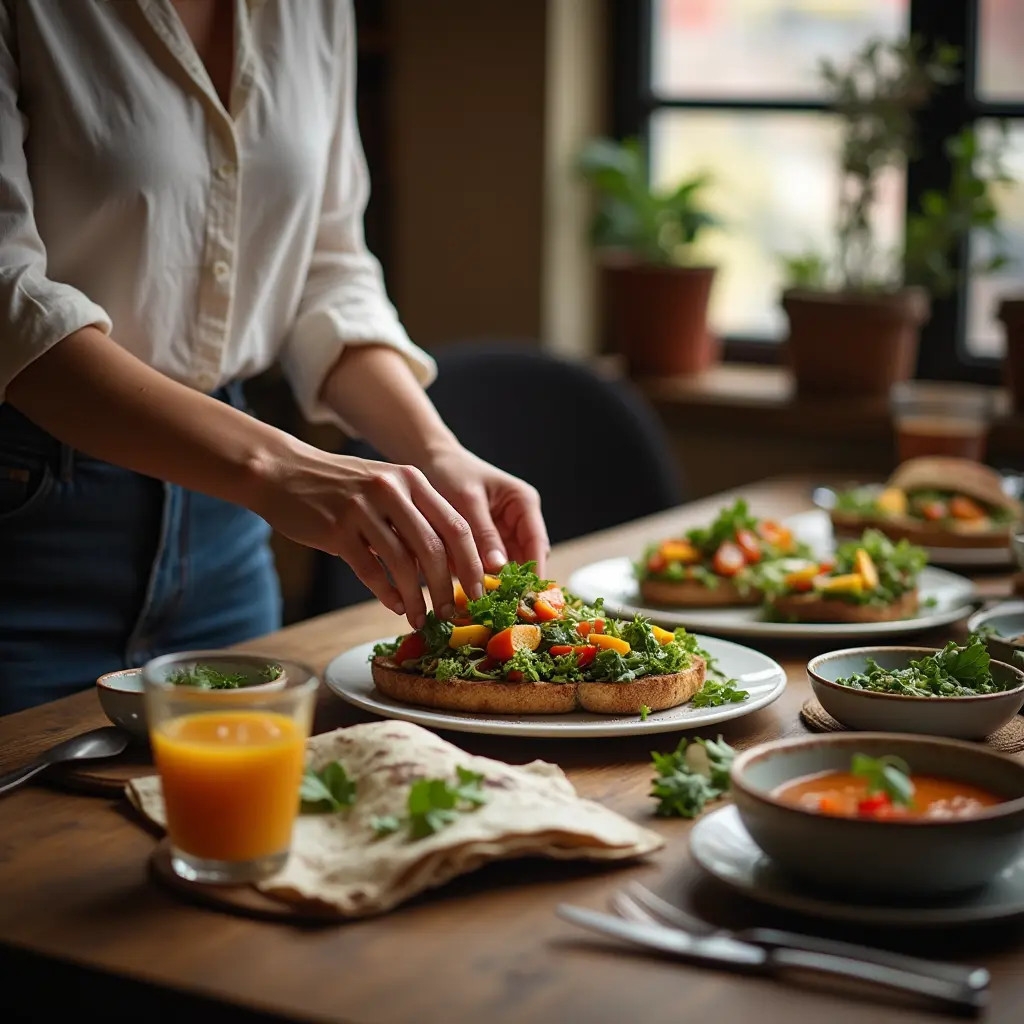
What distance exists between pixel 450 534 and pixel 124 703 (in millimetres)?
322

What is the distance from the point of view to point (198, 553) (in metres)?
1.91

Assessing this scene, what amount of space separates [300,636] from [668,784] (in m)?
0.66

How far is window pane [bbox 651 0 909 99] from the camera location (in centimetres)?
338

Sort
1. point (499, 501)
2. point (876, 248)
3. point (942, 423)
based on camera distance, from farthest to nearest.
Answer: point (876, 248), point (942, 423), point (499, 501)

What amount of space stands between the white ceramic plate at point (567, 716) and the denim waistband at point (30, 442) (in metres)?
0.46

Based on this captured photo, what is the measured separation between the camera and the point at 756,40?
3.51m

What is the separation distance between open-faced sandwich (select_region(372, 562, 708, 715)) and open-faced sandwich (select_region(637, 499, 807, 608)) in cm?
36

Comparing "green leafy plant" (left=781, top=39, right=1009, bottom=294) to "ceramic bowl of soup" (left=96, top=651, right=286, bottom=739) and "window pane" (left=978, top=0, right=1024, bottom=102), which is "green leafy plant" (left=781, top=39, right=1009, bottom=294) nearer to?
"window pane" (left=978, top=0, right=1024, bottom=102)

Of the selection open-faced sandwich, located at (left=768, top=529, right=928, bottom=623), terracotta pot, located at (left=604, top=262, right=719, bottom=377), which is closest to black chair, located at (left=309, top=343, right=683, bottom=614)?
terracotta pot, located at (left=604, top=262, right=719, bottom=377)

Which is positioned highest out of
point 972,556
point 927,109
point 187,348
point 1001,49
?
point 1001,49

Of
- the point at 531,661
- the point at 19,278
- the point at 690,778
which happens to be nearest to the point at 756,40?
the point at 19,278

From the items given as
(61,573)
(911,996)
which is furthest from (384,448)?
(911,996)

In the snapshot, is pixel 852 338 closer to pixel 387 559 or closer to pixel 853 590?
pixel 853 590

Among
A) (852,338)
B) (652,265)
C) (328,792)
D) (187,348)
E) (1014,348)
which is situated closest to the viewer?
(328,792)
